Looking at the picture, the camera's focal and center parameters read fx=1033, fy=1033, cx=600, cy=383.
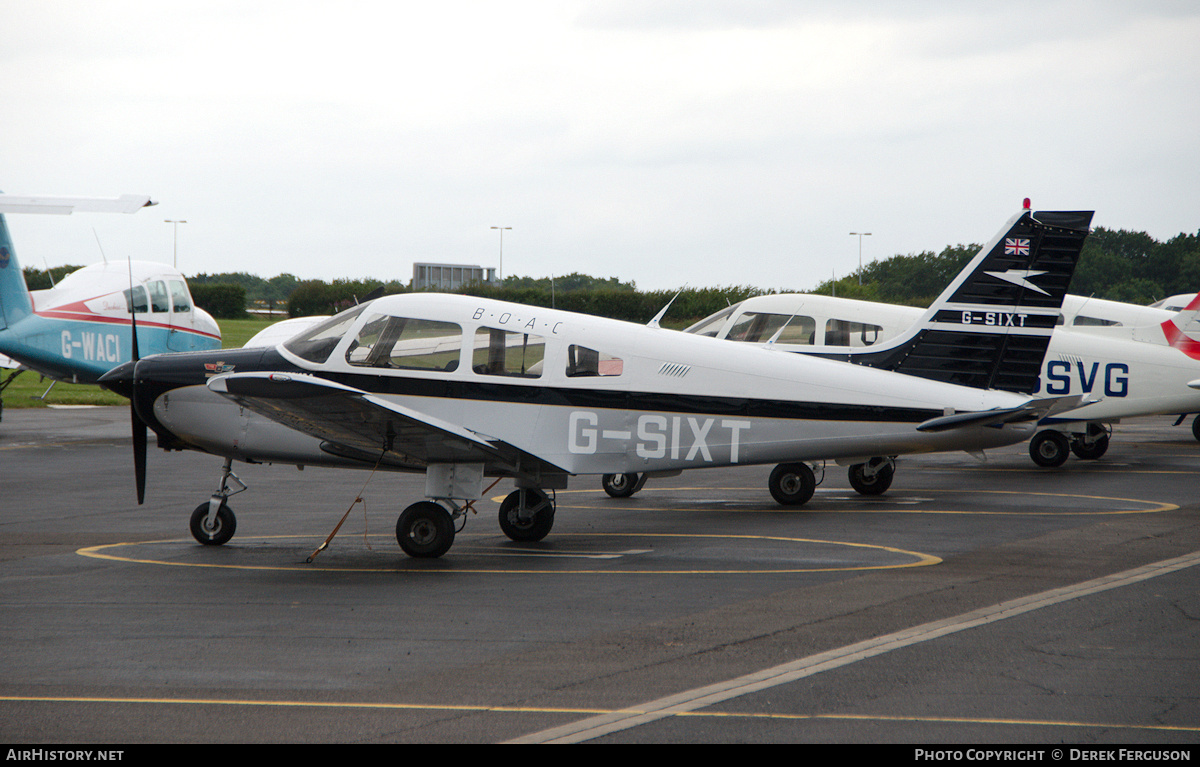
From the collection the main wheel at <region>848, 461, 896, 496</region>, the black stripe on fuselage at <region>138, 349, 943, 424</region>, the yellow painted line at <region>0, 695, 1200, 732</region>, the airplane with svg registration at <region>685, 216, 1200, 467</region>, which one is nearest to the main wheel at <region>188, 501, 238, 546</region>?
the black stripe on fuselage at <region>138, 349, 943, 424</region>

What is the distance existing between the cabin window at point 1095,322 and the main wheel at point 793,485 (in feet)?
31.7

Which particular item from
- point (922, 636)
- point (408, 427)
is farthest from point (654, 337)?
point (922, 636)

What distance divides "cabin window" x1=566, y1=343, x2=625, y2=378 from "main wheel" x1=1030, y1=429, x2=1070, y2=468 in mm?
9861

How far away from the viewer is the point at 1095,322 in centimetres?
1995

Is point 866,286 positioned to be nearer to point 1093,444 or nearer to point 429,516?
point 1093,444

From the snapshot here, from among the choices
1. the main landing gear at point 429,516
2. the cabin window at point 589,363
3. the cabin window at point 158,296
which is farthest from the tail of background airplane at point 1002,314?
the cabin window at point 158,296

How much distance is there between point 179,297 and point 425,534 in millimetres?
16868

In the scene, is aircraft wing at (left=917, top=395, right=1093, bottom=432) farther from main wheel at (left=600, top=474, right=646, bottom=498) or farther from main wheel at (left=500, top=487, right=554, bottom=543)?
main wheel at (left=600, top=474, right=646, bottom=498)

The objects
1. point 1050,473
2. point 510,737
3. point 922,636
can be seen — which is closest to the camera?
point 510,737

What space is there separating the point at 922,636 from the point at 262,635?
14.9 ft

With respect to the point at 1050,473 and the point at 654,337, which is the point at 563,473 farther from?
the point at 1050,473

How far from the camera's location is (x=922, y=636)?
6977 millimetres

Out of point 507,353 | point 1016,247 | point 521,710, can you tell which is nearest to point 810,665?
point 521,710

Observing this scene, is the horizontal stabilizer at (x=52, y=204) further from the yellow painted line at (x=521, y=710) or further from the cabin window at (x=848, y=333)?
the yellow painted line at (x=521, y=710)
